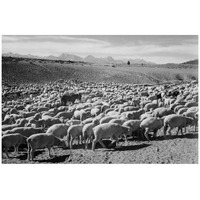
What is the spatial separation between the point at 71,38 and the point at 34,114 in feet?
10.6

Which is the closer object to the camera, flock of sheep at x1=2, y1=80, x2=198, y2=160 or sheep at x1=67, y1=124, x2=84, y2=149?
flock of sheep at x1=2, y1=80, x2=198, y2=160

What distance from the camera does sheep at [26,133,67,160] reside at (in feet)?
22.2

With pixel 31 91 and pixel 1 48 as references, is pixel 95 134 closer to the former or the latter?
pixel 1 48

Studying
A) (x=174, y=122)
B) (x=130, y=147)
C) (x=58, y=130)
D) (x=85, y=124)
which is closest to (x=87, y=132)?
(x=85, y=124)

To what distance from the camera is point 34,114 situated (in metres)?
9.38

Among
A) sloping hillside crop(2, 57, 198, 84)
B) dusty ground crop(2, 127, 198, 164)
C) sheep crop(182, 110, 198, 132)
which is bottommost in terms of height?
dusty ground crop(2, 127, 198, 164)

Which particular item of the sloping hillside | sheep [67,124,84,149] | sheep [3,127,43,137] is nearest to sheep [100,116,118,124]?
sheep [67,124,84,149]

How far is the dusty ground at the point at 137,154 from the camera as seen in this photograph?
660cm

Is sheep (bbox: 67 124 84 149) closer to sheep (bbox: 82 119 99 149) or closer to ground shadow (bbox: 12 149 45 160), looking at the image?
sheep (bbox: 82 119 99 149)

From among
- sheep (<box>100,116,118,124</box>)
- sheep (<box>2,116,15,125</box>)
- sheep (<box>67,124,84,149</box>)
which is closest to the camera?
sheep (<box>67,124,84,149</box>)

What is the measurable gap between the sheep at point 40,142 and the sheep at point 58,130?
0.35 m

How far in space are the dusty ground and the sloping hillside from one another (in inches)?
117

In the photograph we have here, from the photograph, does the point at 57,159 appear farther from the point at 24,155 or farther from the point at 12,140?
the point at 12,140
